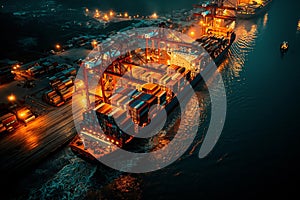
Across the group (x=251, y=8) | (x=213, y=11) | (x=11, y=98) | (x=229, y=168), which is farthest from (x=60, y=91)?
(x=251, y=8)

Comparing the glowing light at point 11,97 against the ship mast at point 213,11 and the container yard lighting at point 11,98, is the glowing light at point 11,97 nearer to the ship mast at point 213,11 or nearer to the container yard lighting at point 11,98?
the container yard lighting at point 11,98

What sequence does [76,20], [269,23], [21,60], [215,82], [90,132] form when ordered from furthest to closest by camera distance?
[76,20] → [269,23] → [21,60] → [215,82] → [90,132]

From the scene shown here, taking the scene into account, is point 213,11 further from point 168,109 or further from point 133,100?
point 133,100

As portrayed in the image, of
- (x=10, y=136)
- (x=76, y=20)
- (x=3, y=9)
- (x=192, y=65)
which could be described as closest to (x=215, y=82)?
(x=192, y=65)

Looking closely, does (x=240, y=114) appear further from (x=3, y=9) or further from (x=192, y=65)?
(x=3, y=9)

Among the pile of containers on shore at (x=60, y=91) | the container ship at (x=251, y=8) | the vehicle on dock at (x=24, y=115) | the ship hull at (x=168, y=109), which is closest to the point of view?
the ship hull at (x=168, y=109)

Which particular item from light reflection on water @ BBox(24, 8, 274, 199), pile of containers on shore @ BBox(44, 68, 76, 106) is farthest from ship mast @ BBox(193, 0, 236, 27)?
pile of containers on shore @ BBox(44, 68, 76, 106)

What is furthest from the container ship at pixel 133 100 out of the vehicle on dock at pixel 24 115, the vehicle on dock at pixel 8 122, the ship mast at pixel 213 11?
the ship mast at pixel 213 11
